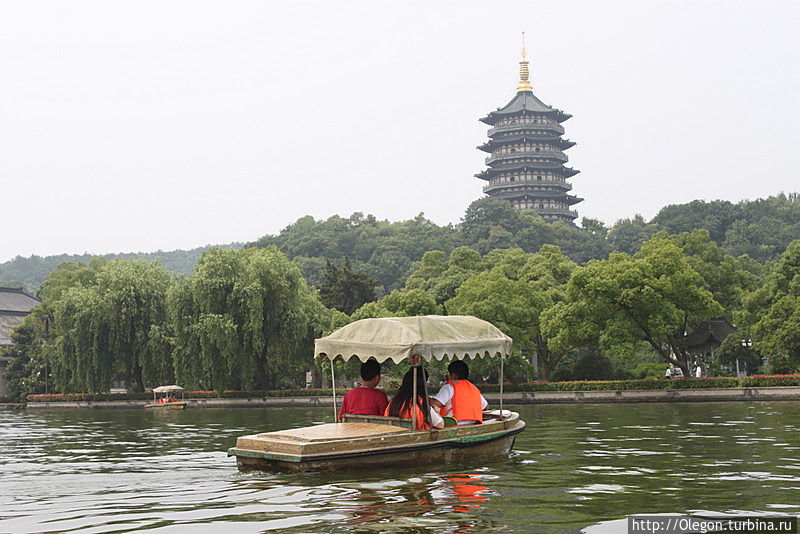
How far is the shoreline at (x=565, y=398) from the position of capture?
3584 centimetres

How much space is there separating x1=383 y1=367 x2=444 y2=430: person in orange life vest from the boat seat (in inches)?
7.0

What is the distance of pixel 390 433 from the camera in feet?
43.1

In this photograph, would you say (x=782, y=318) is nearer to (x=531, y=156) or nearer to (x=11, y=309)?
(x=11, y=309)

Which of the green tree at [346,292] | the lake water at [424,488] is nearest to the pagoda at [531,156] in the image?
the green tree at [346,292]

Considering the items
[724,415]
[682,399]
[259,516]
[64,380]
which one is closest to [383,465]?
[259,516]

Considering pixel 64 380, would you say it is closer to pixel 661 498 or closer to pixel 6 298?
pixel 6 298

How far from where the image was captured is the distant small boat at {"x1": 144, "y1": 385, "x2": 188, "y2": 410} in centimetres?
4422

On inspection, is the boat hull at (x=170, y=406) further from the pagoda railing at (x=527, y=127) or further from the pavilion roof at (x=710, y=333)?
the pagoda railing at (x=527, y=127)

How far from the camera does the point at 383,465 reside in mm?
12969

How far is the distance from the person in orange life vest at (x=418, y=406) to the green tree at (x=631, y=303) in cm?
2536

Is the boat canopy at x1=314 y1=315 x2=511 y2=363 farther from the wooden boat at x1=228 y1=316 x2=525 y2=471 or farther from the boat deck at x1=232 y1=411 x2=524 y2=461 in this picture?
the boat deck at x1=232 y1=411 x2=524 y2=461

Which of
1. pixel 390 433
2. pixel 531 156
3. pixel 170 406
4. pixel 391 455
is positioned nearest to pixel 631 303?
pixel 170 406

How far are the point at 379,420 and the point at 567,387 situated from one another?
2871 cm

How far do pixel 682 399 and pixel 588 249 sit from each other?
5894cm
